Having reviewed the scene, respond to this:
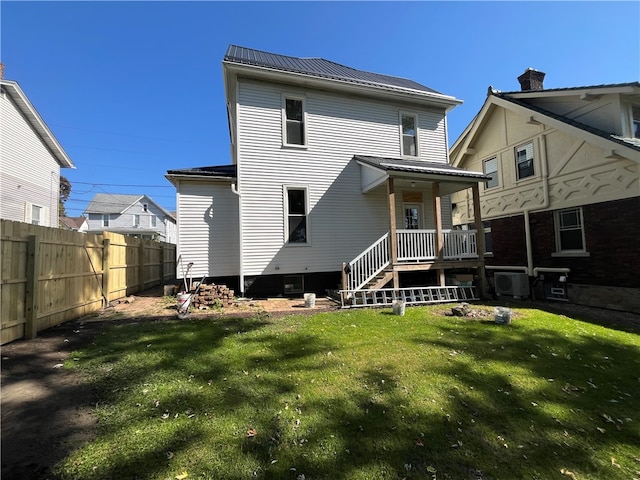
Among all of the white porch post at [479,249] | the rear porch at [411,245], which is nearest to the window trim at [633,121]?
the rear porch at [411,245]

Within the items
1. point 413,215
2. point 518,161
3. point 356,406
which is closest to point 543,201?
point 518,161

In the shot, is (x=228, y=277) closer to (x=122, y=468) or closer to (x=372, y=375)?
(x=372, y=375)

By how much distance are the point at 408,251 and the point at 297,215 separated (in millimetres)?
3836

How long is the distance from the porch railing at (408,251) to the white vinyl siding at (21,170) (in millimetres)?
13381

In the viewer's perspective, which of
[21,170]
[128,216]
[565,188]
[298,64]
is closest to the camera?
[565,188]

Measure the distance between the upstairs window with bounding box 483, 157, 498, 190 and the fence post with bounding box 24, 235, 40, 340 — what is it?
51.8 ft

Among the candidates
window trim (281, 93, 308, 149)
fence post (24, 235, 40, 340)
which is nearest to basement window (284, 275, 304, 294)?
window trim (281, 93, 308, 149)

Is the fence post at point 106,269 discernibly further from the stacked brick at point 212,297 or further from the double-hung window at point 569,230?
the double-hung window at point 569,230

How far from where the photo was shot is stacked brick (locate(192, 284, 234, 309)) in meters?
8.00

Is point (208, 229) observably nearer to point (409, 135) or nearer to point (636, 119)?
point (409, 135)

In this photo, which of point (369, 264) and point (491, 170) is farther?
point (491, 170)

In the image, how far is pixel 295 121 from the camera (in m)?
10.4

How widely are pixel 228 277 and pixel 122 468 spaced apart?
7.86 metres

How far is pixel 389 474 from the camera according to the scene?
2.37 m
